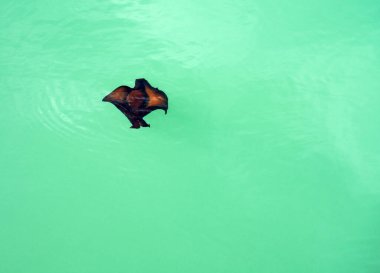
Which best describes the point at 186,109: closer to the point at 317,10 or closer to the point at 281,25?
the point at 281,25

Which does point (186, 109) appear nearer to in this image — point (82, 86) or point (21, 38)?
point (82, 86)

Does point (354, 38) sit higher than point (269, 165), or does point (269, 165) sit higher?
point (354, 38)

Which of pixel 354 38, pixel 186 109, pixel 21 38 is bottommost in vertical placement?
pixel 186 109

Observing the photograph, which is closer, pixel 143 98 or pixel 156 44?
pixel 143 98

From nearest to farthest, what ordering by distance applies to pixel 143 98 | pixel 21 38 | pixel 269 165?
pixel 143 98, pixel 269 165, pixel 21 38

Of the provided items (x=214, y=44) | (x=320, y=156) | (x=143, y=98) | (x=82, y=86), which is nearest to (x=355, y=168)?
(x=320, y=156)

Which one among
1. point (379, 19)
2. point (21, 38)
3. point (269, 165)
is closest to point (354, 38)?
point (379, 19)

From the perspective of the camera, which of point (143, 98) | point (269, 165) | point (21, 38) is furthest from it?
point (21, 38)
